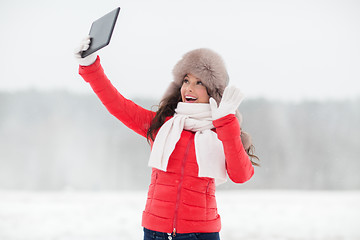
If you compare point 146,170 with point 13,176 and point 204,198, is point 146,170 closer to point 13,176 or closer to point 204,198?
point 13,176

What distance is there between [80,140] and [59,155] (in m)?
0.23

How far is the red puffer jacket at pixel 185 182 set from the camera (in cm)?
109

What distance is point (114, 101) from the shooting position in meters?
1.22

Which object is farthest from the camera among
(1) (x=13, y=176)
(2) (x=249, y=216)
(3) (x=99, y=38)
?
(1) (x=13, y=176)

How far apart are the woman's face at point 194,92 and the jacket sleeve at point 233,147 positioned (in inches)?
8.2

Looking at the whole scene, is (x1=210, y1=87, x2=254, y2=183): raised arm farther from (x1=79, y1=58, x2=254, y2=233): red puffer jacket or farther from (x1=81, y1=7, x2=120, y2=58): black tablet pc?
(x1=81, y1=7, x2=120, y2=58): black tablet pc

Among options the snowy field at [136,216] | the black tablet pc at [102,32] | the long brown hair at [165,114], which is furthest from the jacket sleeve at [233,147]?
the snowy field at [136,216]

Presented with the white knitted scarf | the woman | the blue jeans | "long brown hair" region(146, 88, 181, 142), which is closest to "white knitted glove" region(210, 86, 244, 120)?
the woman

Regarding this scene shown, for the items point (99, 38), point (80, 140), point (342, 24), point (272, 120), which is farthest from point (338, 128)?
point (99, 38)

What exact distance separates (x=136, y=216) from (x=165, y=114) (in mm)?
1507

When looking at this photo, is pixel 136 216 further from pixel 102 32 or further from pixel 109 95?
pixel 102 32

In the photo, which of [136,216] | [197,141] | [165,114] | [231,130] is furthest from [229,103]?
[136,216]

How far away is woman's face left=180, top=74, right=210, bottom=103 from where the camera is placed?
125cm

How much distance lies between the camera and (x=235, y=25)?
3344mm
